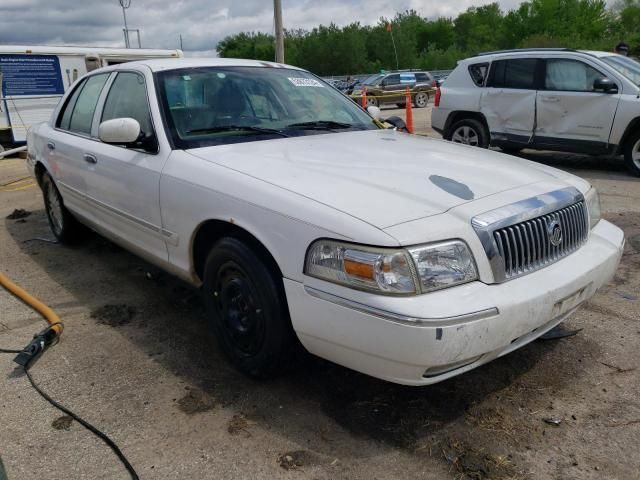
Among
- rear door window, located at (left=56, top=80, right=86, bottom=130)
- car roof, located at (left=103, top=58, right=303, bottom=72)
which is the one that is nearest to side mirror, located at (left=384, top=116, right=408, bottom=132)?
car roof, located at (left=103, top=58, right=303, bottom=72)

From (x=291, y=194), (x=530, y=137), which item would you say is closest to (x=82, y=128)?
(x=291, y=194)

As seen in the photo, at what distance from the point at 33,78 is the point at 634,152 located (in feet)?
42.1

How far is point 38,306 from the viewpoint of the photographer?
393 centimetres

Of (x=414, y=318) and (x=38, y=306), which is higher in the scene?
(x=414, y=318)

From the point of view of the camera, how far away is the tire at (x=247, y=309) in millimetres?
2748

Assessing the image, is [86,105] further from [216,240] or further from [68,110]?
[216,240]

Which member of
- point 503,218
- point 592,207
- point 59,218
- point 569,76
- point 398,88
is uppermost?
point 569,76

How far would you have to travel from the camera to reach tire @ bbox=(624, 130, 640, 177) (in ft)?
26.1

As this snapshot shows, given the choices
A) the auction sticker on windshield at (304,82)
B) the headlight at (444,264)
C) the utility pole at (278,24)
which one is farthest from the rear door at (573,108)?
the utility pole at (278,24)

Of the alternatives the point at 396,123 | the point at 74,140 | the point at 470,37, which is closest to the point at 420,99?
the point at 396,123

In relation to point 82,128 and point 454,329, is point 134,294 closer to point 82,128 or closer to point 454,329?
point 82,128

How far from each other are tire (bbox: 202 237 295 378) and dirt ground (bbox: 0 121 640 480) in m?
0.18

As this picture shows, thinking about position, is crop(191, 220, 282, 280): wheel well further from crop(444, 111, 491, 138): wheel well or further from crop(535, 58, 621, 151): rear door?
crop(444, 111, 491, 138): wheel well

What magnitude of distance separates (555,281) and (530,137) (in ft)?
22.3
